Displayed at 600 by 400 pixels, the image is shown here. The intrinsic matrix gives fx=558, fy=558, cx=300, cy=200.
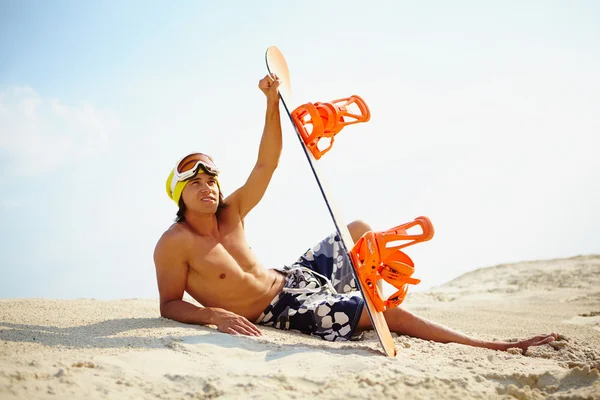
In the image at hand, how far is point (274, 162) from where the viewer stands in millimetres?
3750

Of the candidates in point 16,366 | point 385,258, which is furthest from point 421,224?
point 16,366

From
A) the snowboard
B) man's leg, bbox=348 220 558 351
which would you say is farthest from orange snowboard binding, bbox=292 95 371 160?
man's leg, bbox=348 220 558 351

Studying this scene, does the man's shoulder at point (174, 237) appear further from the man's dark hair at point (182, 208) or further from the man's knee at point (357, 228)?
the man's knee at point (357, 228)

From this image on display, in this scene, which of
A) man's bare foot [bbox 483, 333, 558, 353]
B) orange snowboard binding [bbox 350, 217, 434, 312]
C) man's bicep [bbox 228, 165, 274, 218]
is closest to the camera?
orange snowboard binding [bbox 350, 217, 434, 312]

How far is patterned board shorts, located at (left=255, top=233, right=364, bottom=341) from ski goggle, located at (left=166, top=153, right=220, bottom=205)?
918 mm

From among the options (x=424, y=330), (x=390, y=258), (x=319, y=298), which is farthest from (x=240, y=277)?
(x=424, y=330)

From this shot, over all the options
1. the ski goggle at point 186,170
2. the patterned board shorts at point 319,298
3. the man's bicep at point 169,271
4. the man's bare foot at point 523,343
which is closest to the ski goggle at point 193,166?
the ski goggle at point 186,170

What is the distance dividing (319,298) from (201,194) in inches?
40.7

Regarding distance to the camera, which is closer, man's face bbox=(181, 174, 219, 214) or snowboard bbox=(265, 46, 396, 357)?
snowboard bbox=(265, 46, 396, 357)

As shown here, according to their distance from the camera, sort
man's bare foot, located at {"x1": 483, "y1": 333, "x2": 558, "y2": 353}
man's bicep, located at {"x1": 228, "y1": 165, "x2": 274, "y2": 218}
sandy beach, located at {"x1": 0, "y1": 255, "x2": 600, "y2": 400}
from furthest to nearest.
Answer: man's bicep, located at {"x1": 228, "y1": 165, "x2": 274, "y2": 218}, man's bare foot, located at {"x1": 483, "y1": 333, "x2": 558, "y2": 353}, sandy beach, located at {"x1": 0, "y1": 255, "x2": 600, "y2": 400}

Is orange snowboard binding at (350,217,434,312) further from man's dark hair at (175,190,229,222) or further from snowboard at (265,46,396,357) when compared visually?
man's dark hair at (175,190,229,222)

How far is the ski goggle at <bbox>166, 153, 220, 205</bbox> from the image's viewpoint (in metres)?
3.58

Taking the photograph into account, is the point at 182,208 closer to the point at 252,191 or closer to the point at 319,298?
the point at 252,191

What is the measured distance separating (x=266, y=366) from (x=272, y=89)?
6.03 ft
